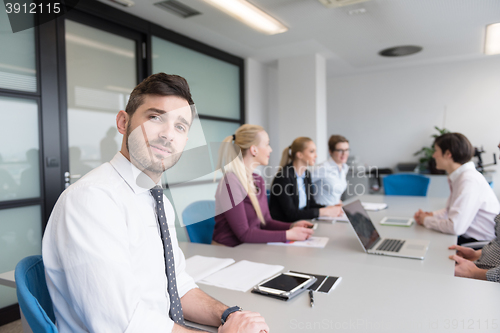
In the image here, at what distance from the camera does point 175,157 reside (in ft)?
2.91

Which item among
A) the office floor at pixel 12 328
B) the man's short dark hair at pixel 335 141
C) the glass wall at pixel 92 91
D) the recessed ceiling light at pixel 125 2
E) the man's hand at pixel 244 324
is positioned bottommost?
the office floor at pixel 12 328

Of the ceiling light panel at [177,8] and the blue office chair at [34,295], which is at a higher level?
the ceiling light panel at [177,8]

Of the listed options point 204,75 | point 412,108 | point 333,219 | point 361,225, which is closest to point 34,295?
point 361,225

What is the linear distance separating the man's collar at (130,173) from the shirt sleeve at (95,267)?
0.13 metres

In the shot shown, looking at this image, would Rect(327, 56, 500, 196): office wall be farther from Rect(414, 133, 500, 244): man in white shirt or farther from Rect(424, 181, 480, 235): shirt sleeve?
Rect(424, 181, 480, 235): shirt sleeve

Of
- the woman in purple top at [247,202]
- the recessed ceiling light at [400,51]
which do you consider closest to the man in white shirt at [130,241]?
the woman in purple top at [247,202]

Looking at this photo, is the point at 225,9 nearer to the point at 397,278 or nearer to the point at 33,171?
the point at 33,171

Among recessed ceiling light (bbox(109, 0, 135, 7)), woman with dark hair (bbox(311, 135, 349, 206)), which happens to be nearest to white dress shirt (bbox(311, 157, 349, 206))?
woman with dark hair (bbox(311, 135, 349, 206))

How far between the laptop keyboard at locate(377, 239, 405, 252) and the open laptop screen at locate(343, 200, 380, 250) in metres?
0.05

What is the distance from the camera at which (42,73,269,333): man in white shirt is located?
72 centimetres

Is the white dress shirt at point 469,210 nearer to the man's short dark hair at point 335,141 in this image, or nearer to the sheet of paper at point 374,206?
the sheet of paper at point 374,206

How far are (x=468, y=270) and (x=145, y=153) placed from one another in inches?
58.8

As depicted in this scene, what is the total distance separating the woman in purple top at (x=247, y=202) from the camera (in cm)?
172

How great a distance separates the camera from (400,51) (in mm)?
5105
